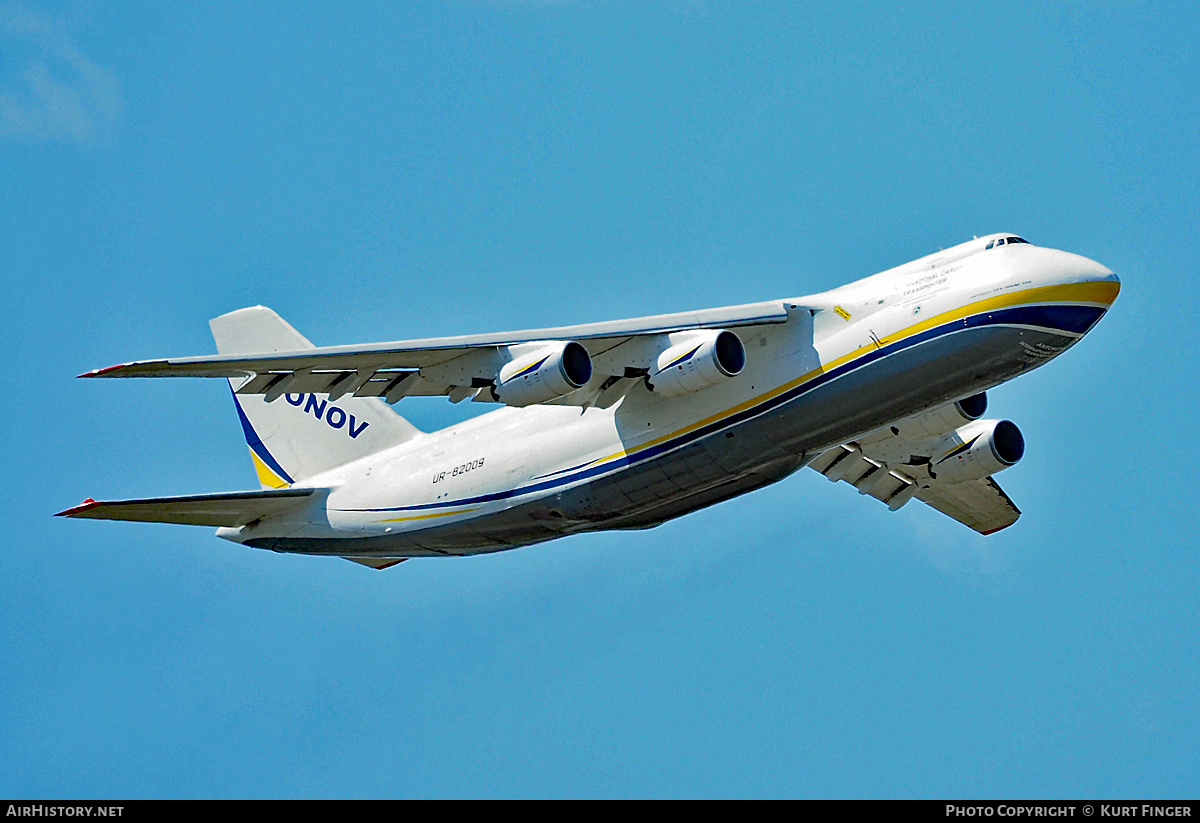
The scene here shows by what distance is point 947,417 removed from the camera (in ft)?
80.2

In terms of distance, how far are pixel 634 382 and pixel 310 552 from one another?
652 centimetres

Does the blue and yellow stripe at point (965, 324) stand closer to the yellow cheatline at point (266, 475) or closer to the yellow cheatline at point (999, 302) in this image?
the yellow cheatline at point (999, 302)

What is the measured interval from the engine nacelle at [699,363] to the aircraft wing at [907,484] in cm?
420

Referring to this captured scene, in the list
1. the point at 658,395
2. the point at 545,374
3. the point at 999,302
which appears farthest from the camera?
the point at 658,395

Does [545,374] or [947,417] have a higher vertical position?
[947,417]

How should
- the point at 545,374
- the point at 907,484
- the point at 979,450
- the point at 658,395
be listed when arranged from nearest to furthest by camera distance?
1. the point at 545,374
2. the point at 658,395
3. the point at 979,450
4. the point at 907,484

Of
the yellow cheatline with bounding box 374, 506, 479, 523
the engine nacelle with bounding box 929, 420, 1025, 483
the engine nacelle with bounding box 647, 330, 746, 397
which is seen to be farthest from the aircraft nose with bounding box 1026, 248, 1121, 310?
the yellow cheatline with bounding box 374, 506, 479, 523

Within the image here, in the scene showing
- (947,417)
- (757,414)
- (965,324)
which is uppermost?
(947,417)

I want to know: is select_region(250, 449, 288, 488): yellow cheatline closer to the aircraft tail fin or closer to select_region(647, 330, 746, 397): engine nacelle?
the aircraft tail fin

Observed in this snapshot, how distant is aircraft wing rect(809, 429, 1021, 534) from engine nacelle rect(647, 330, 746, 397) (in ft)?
13.8

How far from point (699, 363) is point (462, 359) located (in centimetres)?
323

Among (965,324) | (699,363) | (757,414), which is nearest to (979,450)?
(965,324)

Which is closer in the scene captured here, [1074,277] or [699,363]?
[1074,277]

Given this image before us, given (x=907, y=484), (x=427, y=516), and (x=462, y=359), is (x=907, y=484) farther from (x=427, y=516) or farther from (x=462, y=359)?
(x=462, y=359)
